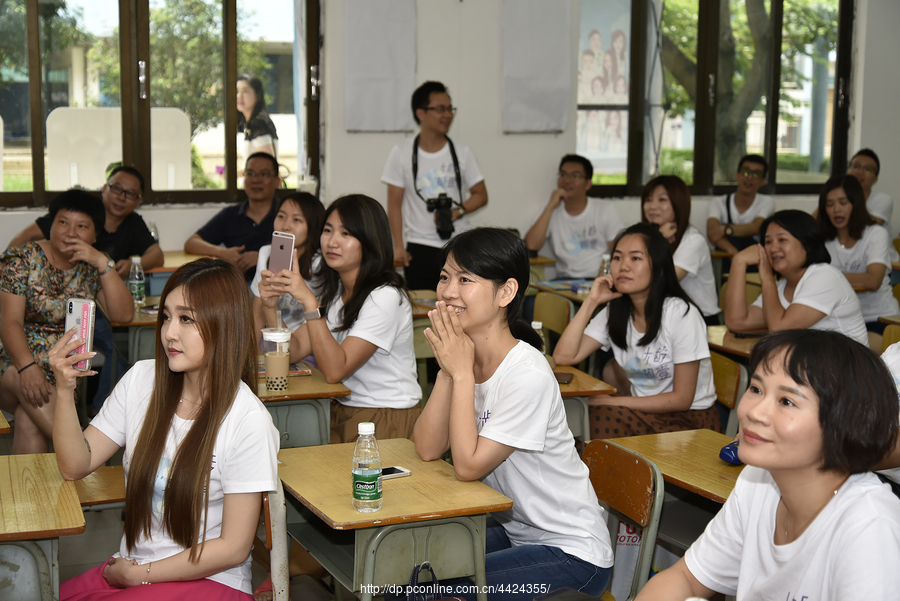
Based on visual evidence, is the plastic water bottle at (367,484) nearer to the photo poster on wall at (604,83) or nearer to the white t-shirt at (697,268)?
the white t-shirt at (697,268)

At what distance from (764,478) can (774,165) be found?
631 centimetres

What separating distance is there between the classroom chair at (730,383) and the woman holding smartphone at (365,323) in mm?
1081

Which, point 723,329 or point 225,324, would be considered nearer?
point 225,324

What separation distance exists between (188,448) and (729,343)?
8.51ft

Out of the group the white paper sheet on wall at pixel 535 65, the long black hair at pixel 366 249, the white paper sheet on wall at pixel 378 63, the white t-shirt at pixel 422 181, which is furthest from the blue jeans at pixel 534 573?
the white paper sheet on wall at pixel 535 65

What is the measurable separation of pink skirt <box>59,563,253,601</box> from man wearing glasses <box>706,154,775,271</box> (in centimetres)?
537

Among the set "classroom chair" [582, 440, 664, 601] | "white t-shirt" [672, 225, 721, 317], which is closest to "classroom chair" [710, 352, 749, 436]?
"classroom chair" [582, 440, 664, 601]

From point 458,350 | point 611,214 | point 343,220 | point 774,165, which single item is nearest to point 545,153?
point 611,214

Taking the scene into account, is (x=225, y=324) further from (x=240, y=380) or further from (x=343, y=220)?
(x=343, y=220)

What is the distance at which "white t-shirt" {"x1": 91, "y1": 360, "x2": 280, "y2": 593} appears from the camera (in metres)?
1.81

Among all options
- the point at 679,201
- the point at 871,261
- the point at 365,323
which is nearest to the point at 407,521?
the point at 365,323

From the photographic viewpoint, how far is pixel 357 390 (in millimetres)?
2977

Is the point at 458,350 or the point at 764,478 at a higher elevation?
the point at 458,350

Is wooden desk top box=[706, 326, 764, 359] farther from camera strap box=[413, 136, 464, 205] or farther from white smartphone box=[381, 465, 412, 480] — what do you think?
camera strap box=[413, 136, 464, 205]
